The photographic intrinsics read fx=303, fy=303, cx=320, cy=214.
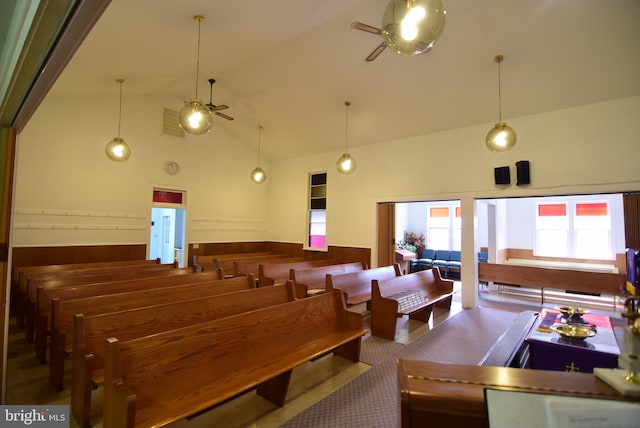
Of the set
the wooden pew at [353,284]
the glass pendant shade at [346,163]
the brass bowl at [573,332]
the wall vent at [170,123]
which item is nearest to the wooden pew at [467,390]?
the brass bowl at [573,332]

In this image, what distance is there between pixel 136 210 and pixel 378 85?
467 centimetres

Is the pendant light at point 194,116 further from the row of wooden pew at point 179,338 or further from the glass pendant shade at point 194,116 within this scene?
the row of wooden pew at point 179,338

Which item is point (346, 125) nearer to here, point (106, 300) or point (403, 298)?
point (403, 298)

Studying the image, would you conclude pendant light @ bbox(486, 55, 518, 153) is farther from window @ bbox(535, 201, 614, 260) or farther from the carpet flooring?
window @ bbox(535, 201, 614, 260)

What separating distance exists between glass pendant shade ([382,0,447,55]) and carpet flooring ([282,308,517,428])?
1617 mm

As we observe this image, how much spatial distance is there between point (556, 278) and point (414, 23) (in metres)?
5.16

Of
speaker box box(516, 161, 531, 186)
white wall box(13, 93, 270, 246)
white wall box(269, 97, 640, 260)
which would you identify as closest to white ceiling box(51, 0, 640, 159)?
white wall box(269, 97, 640, 260)

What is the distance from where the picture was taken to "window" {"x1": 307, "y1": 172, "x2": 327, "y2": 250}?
6754mm

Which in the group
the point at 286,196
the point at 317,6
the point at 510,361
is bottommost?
the point at 510,361

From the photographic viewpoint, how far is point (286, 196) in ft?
24.1

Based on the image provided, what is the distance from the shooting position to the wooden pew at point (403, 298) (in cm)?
334

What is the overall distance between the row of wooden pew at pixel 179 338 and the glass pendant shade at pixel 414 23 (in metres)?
1.87

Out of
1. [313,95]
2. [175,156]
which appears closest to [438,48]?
[313,95]

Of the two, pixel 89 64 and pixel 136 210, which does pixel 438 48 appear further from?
pixel 136 210
